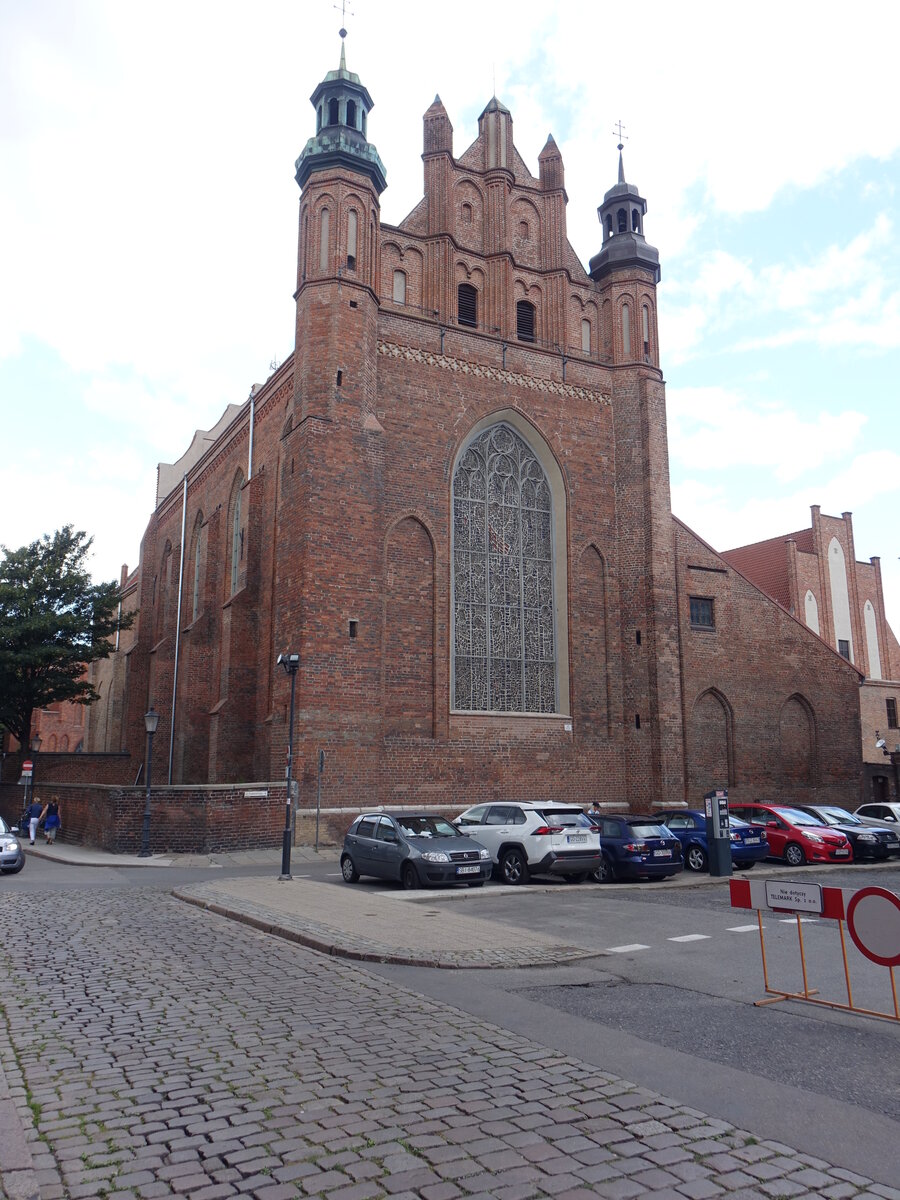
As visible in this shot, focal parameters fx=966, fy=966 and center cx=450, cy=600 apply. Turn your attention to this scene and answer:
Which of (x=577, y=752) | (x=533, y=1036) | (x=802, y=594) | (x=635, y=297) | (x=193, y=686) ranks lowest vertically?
(x=533, y=1036)

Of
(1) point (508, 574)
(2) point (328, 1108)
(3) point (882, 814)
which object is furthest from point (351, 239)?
(2) point (328, 1108)

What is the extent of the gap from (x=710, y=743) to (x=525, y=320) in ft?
48.5

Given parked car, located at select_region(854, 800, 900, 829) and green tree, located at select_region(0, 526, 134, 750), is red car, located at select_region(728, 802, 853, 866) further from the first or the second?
green tree, located at select_region(0, 526, 134, 750)

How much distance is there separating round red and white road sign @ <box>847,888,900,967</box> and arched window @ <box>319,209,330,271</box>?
23379 mm

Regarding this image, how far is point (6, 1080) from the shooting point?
5.54 m

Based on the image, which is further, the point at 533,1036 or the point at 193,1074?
the point at 533,1036

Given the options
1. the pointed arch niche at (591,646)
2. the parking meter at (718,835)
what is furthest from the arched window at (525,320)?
the parking meter at (718,835)

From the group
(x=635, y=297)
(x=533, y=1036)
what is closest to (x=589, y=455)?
(x=635, y=297)

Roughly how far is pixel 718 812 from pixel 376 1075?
13.8 meters

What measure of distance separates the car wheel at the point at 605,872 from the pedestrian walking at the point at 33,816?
53.8ft

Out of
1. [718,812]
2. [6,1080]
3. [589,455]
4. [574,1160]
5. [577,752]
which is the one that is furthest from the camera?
[589,455]

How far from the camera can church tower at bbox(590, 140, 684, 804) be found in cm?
2866

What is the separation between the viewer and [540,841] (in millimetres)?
16547

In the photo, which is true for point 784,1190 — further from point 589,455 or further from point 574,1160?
point 589,455
